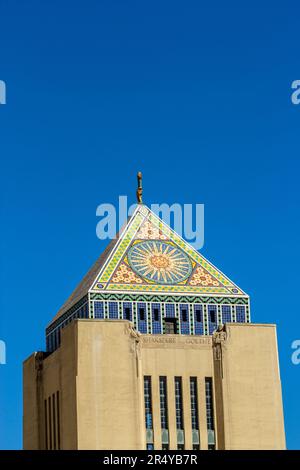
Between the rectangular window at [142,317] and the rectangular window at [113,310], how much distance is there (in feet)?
2.35

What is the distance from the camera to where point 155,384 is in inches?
2343

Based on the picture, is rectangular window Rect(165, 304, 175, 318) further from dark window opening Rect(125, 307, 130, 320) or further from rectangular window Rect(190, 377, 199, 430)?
rectangular window Rect(190, 377, 199, 430)

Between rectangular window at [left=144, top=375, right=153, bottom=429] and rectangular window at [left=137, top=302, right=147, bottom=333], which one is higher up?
rectangular window at [left=137, top=302, right=147, bottom=333]

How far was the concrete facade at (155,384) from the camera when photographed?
191 feet

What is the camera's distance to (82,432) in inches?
2279

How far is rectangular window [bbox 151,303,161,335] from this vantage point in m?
60.4

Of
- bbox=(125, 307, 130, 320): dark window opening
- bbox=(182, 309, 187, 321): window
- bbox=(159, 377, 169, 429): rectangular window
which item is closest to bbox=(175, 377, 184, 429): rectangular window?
bbox=(159, 377, 169, 429): rectangular window

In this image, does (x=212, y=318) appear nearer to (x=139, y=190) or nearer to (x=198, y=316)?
(x=198, y=316)

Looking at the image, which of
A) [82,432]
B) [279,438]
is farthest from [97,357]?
[279,438]

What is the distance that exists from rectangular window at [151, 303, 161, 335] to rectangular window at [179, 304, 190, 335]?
737mm

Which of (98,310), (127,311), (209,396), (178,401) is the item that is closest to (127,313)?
(127,311)

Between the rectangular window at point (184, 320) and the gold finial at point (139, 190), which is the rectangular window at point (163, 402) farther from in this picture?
the gold finial at point (139, 190)

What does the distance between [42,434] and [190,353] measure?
5.67m

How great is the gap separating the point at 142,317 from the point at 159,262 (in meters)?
2.27
